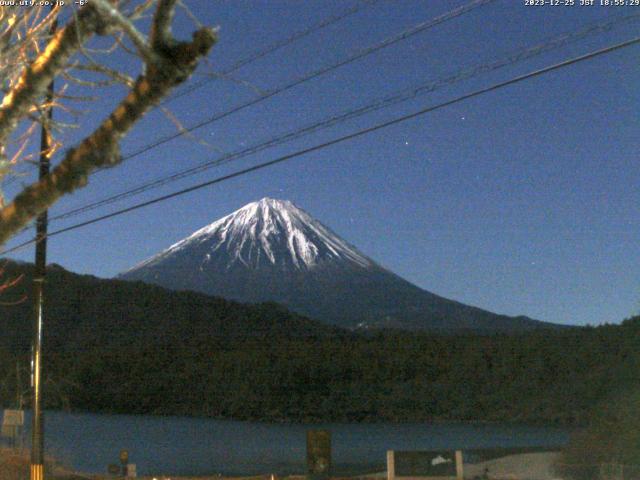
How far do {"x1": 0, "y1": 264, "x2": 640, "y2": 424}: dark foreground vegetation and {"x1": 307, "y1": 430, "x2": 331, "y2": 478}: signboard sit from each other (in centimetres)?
2857

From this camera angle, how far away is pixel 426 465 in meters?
22.1

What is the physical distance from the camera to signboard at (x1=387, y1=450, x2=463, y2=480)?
22.0 meters

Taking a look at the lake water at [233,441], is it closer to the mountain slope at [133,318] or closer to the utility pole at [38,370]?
the mountain slope at [133,318]

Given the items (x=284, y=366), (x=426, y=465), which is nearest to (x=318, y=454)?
(x=426, y=465)

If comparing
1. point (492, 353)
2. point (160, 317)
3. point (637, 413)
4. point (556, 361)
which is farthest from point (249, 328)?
point (637, 413)

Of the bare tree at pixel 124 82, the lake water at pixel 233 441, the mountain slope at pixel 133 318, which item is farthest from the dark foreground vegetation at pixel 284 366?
the bare tree at pixel 124 82

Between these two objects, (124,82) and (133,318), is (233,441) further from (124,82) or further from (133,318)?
(124,82)

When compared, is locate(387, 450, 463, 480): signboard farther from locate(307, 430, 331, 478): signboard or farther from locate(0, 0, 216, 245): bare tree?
locate(0, 0, 216, 245): bare tree

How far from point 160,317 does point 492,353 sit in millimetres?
27837

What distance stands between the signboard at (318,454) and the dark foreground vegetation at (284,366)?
28.6 m

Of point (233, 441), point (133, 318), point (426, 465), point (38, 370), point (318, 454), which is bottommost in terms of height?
point (233, 441)

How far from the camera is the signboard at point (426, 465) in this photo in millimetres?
21984

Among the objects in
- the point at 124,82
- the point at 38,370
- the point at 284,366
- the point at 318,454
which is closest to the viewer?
the point at 124,82

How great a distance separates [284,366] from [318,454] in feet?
154
